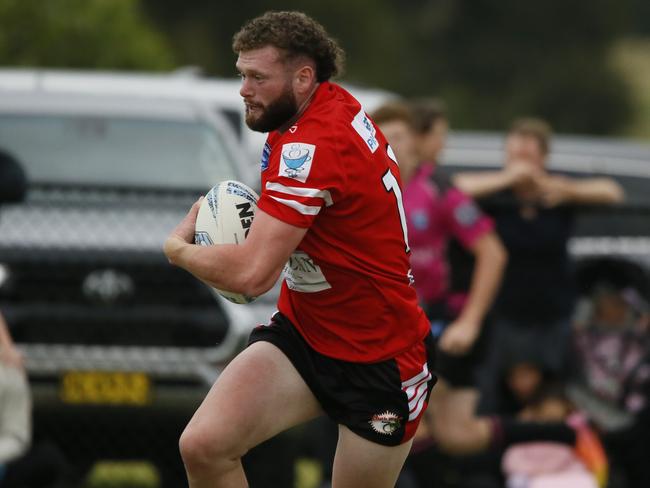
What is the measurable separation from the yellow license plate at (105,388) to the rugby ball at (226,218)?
288cm

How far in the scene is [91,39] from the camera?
41.9ft

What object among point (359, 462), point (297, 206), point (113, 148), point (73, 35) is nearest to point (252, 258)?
point (297, 206)

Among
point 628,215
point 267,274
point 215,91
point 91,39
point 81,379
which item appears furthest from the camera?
point 91,39

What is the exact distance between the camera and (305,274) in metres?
5.40

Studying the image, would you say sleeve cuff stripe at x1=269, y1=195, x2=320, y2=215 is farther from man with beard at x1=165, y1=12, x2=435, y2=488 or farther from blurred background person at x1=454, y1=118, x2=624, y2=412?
blurred background person at x1=454, y1=118, x2=624, y2=412

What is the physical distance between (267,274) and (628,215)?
14.8 feet

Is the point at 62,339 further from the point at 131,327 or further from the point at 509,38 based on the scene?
the point at 509,38

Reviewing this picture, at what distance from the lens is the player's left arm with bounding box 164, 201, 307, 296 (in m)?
5.06

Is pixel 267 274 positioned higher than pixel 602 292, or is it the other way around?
pixel 267 274

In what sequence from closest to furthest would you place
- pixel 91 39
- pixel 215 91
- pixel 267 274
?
pixel 267 274
pixel 215 91
pixel 91 39

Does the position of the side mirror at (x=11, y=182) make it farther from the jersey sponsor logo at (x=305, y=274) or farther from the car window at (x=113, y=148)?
the jersey sponsor logo at (x=305, y=274)

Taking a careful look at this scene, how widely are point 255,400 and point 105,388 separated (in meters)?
2.92

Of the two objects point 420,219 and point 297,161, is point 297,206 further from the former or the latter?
point 420,219

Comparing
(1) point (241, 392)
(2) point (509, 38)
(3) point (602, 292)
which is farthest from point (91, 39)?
(2) point (509, 38)
